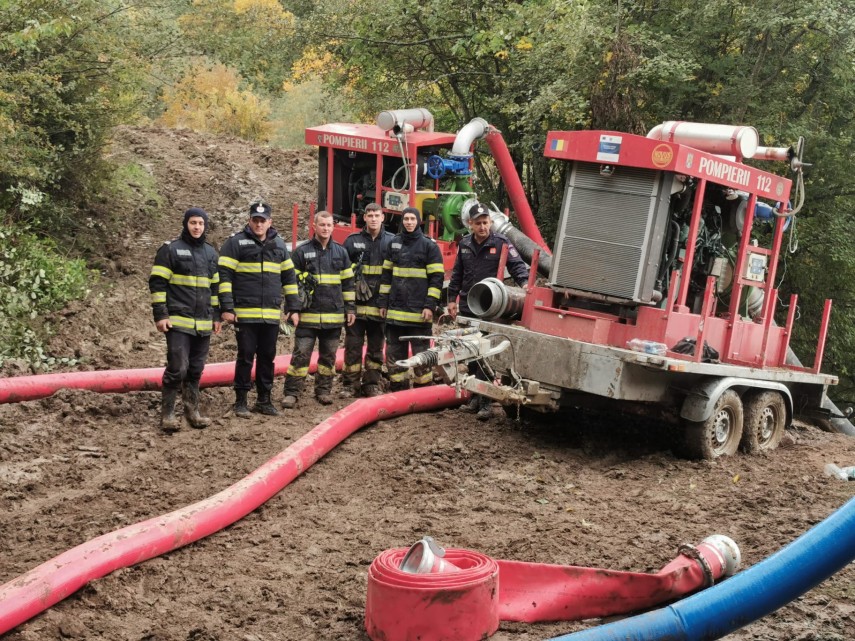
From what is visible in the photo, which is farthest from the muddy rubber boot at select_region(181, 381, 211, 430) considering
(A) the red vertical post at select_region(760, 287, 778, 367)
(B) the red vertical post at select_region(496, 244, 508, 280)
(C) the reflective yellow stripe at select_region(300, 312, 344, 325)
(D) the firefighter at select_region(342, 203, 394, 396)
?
(A) the red vertical post at select_region(760, 287, 778, 367)

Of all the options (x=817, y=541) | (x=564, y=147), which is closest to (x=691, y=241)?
(x=564, y=147)

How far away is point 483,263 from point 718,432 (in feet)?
9.23

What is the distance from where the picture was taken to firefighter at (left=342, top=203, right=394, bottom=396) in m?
11.0

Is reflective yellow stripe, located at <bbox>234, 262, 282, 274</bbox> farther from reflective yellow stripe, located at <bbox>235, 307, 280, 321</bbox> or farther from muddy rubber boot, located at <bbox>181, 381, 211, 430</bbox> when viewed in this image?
muddy rubber boot, located at <bbox>181, 381, 211, 430</bbox>

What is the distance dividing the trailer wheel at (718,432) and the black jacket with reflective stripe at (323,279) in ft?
12.1

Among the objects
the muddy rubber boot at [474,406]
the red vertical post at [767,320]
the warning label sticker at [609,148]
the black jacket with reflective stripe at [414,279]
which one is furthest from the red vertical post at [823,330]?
the black jacket with reflective stripe at [414,279]

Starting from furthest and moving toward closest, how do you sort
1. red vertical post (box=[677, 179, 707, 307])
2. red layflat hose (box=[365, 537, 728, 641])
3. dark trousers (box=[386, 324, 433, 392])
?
dark trousers (box=[386, 324, 433, 392]) → red vertical post (box=[677, 179, 707, 307]) → red layflat hose (box=[365, 537, 728, 641])

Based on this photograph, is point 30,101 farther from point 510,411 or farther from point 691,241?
point 691,241

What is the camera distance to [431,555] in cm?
526

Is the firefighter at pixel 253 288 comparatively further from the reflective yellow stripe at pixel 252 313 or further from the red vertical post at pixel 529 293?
the red vertical post at pixel 529 293

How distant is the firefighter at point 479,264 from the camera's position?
10195mm

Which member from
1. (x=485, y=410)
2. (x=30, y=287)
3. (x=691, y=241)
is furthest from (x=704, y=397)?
(x=30, y=287)

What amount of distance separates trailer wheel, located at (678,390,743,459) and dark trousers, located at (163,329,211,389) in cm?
446

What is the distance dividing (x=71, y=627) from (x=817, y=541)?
3.75m
